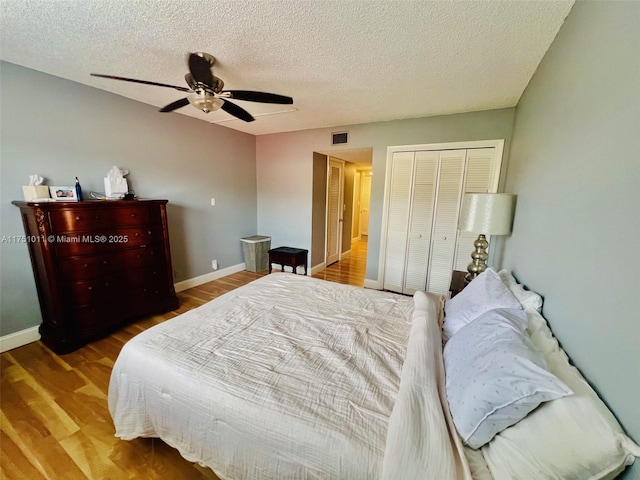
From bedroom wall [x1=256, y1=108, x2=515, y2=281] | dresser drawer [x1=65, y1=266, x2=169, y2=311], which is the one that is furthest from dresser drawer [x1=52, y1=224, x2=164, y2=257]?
bedroom wall [x1=256, y1=108, x2=515, y2=281]

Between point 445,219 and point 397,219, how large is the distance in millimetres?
620

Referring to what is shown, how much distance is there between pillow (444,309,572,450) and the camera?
730 mm

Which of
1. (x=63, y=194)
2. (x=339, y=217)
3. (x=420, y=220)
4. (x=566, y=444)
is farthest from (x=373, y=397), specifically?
(x=339, y=217)

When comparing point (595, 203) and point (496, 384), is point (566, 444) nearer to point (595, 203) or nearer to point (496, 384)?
point (496, 384)

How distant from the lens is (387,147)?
11.3 feet

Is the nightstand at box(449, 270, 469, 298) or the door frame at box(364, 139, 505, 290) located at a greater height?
the door frame at box(364, 139, 505, 290)

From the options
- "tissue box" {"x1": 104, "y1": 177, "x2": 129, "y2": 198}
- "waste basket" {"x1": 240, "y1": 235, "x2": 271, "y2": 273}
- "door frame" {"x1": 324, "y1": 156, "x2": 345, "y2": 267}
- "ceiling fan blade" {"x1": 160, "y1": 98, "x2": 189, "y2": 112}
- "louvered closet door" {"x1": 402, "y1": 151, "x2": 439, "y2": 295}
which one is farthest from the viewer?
"door frame" {"x1": 324, "y1": 156, "x2": 345, "y2": 267}

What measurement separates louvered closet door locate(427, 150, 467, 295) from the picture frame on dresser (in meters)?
3.99

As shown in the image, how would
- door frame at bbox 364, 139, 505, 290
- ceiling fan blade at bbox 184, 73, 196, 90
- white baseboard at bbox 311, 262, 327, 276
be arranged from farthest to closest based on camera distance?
white baseboard at bbox 311, 262, 327, 276 < door frame at bbox 364, 139, 505, 290 < ceiling fan blade at bbox 184, 73, 196, 90

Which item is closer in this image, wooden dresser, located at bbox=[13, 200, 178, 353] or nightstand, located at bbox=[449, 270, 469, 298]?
wooden dresser, located at bbox=[13, 200, 178, 353]

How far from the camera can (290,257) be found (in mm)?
3963

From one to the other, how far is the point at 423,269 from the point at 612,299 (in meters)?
2.76

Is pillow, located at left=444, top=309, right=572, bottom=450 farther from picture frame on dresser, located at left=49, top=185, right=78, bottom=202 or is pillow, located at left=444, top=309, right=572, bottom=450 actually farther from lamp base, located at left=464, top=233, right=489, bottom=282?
picture frame on dresser, located at left=49, top=185, right=78, bottom=202

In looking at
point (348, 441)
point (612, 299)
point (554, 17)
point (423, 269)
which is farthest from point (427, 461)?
point (423, 269)
